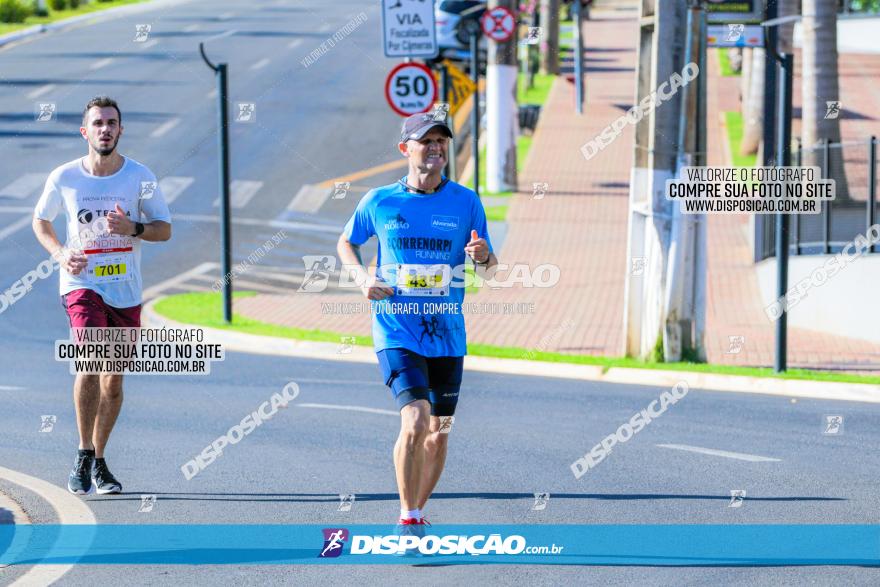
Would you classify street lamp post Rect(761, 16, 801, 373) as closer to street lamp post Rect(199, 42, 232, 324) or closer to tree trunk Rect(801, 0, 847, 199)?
street lamp post Rect(199, 42, 232, 324)

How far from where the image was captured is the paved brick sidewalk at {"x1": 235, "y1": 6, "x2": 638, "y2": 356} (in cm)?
1789

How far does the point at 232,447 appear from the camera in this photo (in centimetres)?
1032

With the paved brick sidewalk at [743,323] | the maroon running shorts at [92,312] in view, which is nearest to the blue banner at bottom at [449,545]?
the maroon running shorts at [92,312]

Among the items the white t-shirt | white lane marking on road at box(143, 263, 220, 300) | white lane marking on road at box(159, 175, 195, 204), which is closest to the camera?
the white t-shirt

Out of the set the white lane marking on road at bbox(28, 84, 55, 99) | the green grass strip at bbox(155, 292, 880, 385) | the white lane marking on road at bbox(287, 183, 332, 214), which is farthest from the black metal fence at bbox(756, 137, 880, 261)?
the white lane marking on road at bbox(28, 84, 55, 99)

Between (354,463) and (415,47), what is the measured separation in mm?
10572

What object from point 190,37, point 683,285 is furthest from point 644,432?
point 190,37

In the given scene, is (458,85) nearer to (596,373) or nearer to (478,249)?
(596,373)

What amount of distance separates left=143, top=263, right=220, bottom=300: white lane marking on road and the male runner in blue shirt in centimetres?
1349

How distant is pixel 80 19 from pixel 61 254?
47.3m

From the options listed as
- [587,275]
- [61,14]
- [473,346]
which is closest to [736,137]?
[587,275]

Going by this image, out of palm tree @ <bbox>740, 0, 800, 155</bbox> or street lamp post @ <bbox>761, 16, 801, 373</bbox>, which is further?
palm tree @ <bbox>740, 0, 800, 155</bbox>

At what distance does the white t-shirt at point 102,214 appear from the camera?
831cm

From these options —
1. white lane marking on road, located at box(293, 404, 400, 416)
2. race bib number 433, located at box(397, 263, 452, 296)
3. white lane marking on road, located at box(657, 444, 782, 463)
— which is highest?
race bib number 433, located at box(397, 263, 452, 296)
